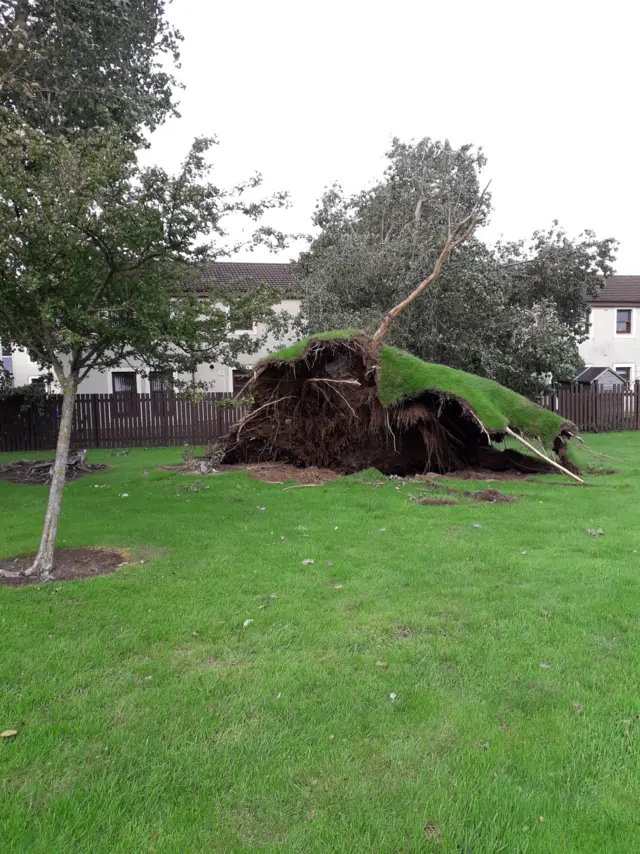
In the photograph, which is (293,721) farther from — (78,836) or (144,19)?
(144,19)

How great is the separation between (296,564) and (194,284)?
4.17m

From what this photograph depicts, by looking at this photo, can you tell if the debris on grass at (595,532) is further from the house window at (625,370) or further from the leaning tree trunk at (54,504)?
the house window at (625,370)

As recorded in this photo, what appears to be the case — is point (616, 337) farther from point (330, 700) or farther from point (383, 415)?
point (330, 700)

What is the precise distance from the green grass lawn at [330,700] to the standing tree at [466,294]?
38.2 feet

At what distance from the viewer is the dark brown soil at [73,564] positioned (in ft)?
18.3

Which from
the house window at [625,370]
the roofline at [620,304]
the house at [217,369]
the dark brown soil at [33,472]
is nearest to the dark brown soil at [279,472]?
the dark brown soil at [33,472]

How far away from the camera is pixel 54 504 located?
5.95 metres

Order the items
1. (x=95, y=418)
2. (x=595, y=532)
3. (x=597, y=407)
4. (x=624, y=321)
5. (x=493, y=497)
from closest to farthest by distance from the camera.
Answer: (x=595, y=532), (x=493, y=497), (x=95, y=418), (x=597, y=407), (x=624, y=321)

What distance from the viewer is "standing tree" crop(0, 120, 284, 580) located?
538 centimetres

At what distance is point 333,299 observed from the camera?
17.9m

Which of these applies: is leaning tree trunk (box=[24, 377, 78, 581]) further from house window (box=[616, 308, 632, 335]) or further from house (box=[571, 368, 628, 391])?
house window (box=[616, 308, 632, 335])

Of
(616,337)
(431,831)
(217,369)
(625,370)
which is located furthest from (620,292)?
(431,831)

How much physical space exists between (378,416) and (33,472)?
27.3 ft

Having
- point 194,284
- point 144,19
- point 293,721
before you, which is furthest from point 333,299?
point 293,721
